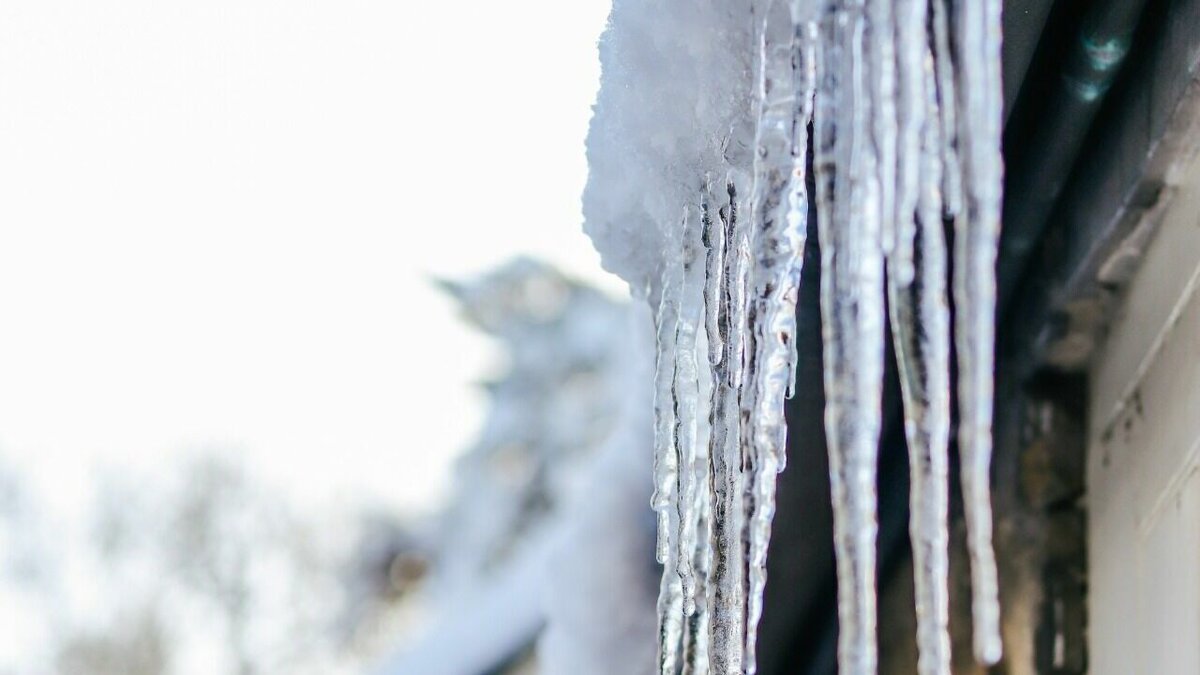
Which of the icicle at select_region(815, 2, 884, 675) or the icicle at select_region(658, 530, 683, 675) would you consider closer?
the icicle at select_region(815, 2, 884, 675)

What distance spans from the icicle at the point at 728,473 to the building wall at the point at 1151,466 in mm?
398

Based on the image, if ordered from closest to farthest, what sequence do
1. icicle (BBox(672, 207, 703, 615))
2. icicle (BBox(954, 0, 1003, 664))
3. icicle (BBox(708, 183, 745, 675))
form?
icicle (BBox(954, 0, 1003, 664)) → icicle (BBox(708, 183, 745, 675)) → icicle (BBox(672, 207, 703, 615))

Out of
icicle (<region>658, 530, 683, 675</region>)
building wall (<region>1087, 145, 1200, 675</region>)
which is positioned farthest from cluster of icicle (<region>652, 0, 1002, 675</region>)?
building wall (<region>1087, 145, 1200, 675</region>)

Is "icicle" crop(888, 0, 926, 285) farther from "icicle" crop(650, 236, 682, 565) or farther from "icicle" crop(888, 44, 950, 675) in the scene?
"icicle" crop(650, 236, 682, 565)

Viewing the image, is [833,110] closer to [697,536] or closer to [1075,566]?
[697,536]

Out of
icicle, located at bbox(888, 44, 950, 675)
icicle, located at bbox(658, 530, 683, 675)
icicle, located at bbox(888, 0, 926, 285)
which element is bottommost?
icicle, located at bbox(658, 530, 683, 675)

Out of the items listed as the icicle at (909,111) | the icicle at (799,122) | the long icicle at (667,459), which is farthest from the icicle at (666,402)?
the icicle at (909,111)

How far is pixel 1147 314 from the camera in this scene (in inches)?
45.8

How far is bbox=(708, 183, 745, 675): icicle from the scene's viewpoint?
88cm

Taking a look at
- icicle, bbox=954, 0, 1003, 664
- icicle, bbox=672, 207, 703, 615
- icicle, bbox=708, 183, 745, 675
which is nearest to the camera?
icicle, bbox=954, 0, 1003, 664

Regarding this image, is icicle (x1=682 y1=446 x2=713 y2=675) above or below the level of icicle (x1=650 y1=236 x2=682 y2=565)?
below

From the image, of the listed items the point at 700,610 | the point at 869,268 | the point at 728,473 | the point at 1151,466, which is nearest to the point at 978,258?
the point at 869,268

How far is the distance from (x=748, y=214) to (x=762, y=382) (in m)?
0.12

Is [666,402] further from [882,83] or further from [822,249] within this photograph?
[882,83]
